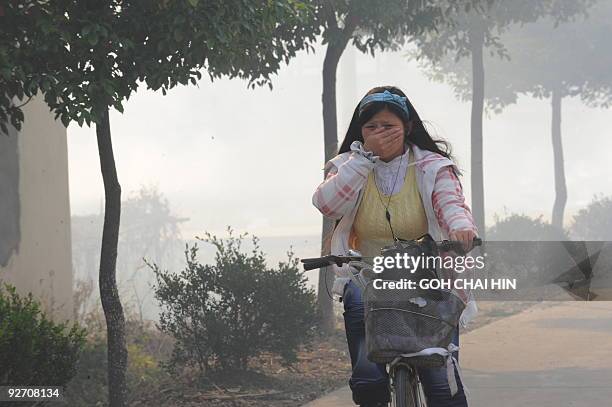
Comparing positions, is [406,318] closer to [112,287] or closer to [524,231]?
[112,287]

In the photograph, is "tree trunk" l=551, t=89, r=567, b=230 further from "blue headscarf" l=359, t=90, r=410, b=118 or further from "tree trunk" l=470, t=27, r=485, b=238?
"blue headscarf" l=359, t=90, r=410, b=118

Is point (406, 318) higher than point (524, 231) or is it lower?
lower

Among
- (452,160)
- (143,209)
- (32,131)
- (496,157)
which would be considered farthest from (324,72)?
(496,157)

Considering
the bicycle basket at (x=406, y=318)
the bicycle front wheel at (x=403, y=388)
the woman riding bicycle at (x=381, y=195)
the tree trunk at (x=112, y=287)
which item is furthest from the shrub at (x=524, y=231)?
the bicycle basket at (x=406, y=318)

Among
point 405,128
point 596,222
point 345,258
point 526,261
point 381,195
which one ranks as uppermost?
point 596,222

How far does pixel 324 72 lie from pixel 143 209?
1431 inches

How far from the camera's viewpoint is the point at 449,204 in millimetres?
4703

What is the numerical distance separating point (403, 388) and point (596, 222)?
109ft

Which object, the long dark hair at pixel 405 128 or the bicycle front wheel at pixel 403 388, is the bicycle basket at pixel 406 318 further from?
the long dark hair at pixel 405 128

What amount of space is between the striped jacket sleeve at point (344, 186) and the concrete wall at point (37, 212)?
6479 millimetres

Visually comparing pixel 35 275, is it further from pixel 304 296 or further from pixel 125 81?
pixel 125 81

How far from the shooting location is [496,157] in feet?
432

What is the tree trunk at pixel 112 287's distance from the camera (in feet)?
27.7

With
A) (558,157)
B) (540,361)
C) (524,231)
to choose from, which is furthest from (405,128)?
(558,157)
